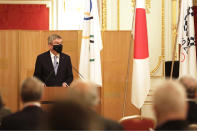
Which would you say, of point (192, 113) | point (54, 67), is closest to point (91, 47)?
point (54, 67)

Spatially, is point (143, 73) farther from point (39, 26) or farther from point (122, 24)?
point (39, 26)

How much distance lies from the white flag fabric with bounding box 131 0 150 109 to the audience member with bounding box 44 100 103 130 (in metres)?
4.47

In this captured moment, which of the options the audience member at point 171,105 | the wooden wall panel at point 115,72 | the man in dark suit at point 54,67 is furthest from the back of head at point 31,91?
the wooden wall panel at point 115,72

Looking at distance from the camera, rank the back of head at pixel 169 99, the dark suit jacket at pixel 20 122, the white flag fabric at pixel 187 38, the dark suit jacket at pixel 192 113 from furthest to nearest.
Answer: the white flag fabric at pixel 187 38, the dark suit jacket at pixel 192 113, the dark suit jacket at pixel 20 122, the back of head at pixel 169 99

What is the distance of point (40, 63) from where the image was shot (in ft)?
23.5

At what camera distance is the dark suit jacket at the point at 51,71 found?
23.0ft

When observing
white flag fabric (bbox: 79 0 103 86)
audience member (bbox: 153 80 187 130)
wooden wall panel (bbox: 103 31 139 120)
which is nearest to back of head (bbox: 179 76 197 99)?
audience member (bbox: 153 80 187 130)

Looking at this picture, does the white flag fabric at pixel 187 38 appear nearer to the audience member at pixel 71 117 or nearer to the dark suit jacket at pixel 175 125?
the dark suit jacket at pixel 175 125

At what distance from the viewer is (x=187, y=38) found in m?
7.42

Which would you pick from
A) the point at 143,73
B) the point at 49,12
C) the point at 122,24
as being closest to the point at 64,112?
the point at 143,73

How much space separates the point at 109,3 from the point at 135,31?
2278 millimetres

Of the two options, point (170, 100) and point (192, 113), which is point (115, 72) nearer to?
point (192, 113)

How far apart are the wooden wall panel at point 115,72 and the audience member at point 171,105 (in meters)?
5.54

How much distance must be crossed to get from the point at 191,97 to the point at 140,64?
8.06 feet
